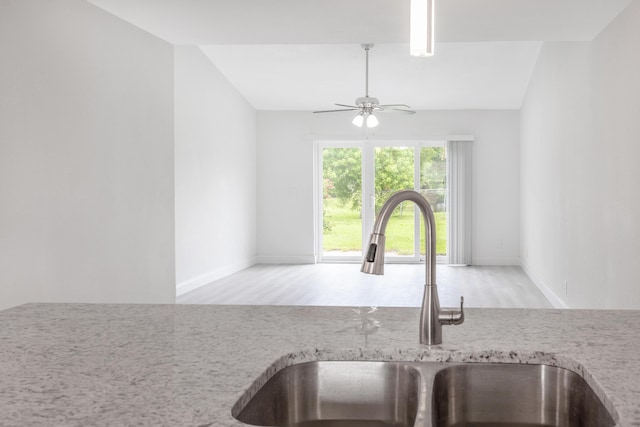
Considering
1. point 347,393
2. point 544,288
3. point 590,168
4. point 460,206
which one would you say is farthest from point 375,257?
point 460,206

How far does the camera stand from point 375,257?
1.11 metres

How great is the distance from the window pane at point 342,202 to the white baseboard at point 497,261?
1.86m

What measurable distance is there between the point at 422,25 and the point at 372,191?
837 cm

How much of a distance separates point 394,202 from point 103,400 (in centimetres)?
62

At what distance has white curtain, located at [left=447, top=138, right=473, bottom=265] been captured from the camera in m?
9.26

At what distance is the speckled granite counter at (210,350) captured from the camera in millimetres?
869

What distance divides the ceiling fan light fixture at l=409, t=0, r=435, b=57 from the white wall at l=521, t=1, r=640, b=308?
2.66 m

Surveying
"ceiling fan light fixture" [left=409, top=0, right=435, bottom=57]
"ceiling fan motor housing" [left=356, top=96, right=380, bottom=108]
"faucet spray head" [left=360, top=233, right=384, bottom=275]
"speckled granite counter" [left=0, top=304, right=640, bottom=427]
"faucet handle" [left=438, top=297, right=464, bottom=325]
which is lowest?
"speckled granite counter" [left=0, top=304, right=640, bottom=427]

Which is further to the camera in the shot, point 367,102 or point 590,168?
point 367,102

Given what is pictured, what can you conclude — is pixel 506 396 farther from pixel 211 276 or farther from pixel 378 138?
pixel 378 138

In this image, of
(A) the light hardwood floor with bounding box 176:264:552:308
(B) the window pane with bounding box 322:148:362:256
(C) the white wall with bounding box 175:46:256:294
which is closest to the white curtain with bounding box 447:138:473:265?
(A) the light hardwood floor with bounding box 176:264:552:308

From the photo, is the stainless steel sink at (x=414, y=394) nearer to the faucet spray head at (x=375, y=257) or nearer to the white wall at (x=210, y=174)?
the faucet spray head at (x=375, y=257)

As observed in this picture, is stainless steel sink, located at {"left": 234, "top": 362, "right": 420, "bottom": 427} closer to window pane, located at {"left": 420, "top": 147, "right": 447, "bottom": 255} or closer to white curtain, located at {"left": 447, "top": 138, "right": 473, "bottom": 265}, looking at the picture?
white curtain, located at {"left": 447, "top": 138, "right": 473, "bottom": 265}

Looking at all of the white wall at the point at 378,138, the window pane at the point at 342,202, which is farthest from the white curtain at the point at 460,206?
the window pane at the point at 342,202
